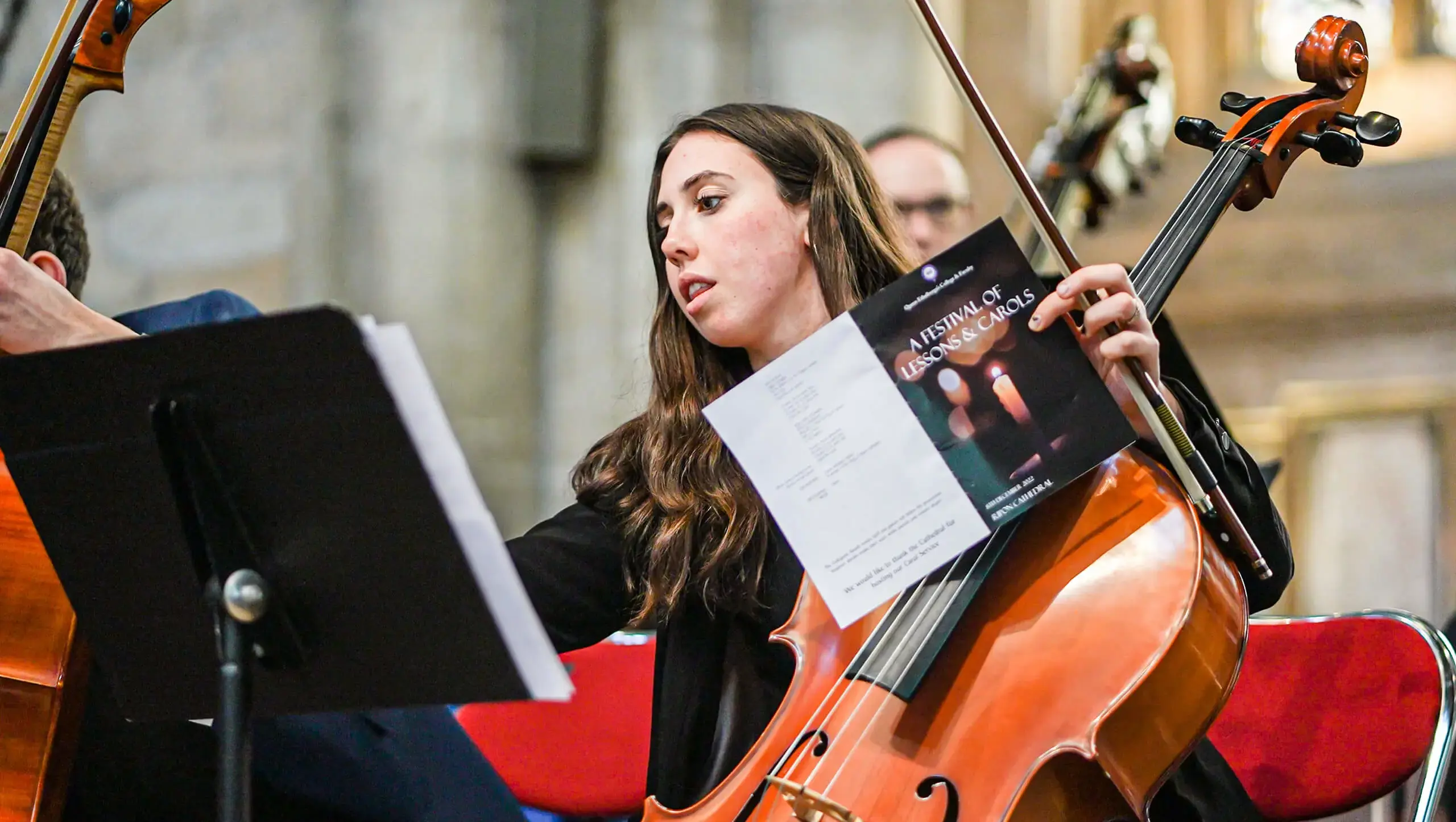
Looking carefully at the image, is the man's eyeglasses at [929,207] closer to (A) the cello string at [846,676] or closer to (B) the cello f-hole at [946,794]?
(A) the cello string at [846,676]

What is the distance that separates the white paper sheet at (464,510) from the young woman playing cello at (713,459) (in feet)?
1.81

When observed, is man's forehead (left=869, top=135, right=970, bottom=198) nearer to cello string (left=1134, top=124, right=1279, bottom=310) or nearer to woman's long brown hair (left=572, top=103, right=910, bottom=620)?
woman's long brown hair (left=572, top=103, right=910, bottom=620)

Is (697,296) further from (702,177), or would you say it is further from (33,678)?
(33,678)

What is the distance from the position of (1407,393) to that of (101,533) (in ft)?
12.5

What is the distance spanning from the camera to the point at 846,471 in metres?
1.50

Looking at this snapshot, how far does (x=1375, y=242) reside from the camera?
4.38 meters

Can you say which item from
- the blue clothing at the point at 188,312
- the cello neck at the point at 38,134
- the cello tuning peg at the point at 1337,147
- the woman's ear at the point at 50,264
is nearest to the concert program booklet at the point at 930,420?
the cello tuning peg at the point at 1337,147

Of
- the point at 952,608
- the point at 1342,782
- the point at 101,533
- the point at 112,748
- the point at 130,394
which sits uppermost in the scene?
the point at 130,394

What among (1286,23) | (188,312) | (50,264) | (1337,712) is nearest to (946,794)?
(1337,712)

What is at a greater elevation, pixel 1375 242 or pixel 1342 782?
pixel 1375 242

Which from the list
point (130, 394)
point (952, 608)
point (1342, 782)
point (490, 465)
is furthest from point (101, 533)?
point (490, 465)

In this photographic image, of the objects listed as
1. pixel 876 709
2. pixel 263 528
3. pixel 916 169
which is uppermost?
pixel 916 169

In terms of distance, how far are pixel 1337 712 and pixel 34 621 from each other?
1465 millimetres

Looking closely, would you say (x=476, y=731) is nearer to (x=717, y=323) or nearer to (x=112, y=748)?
(x=112, y=748)
